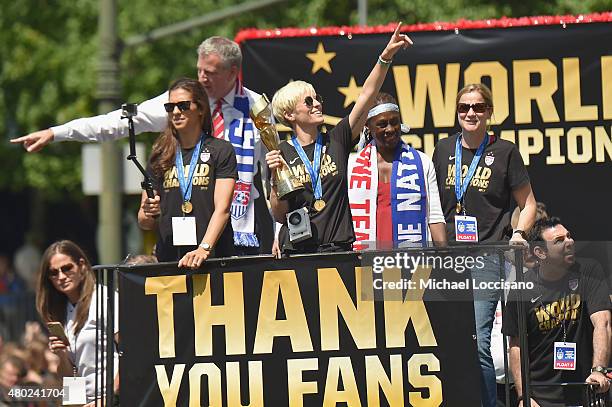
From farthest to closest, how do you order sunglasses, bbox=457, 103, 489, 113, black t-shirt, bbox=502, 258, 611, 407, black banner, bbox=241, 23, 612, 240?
1. black banner, bbox=241, 23, 612, 240
2. sunglasses, bbox=457, 103, 489, 113
3. black t-shirt, bbox=502, 258, 611, 407

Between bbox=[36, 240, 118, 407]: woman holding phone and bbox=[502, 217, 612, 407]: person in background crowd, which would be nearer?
bbox=[502, 217, 612, 407]: person in background crowd

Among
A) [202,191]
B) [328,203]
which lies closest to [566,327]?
[328,203]

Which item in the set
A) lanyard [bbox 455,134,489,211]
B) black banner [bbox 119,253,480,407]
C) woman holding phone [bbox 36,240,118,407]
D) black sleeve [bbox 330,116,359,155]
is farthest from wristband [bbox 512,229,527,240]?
woman holding phone [bbox 36,240,118,407]

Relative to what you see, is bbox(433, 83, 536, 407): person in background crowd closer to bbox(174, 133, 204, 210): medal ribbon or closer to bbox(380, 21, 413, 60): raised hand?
bbox(380, 21, 413, 60): raised hand

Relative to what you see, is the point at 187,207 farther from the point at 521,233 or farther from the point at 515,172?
the point at 515,172

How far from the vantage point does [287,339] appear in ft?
25.0

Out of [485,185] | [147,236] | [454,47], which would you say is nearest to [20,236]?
[147,236]

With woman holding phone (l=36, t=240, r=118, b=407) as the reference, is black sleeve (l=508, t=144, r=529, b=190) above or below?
above

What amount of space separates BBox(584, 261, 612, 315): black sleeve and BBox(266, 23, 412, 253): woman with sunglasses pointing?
1.42 meters

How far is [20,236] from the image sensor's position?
31562mm

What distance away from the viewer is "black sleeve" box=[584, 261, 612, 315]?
808 centimetres

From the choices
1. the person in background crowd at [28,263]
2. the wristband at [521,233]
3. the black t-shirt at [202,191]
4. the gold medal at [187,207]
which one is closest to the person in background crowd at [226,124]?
the black t-shirt at [202,191]

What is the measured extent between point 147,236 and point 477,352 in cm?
1147

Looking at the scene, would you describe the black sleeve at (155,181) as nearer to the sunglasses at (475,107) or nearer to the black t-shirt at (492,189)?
the black t-shirt at (492,189)
